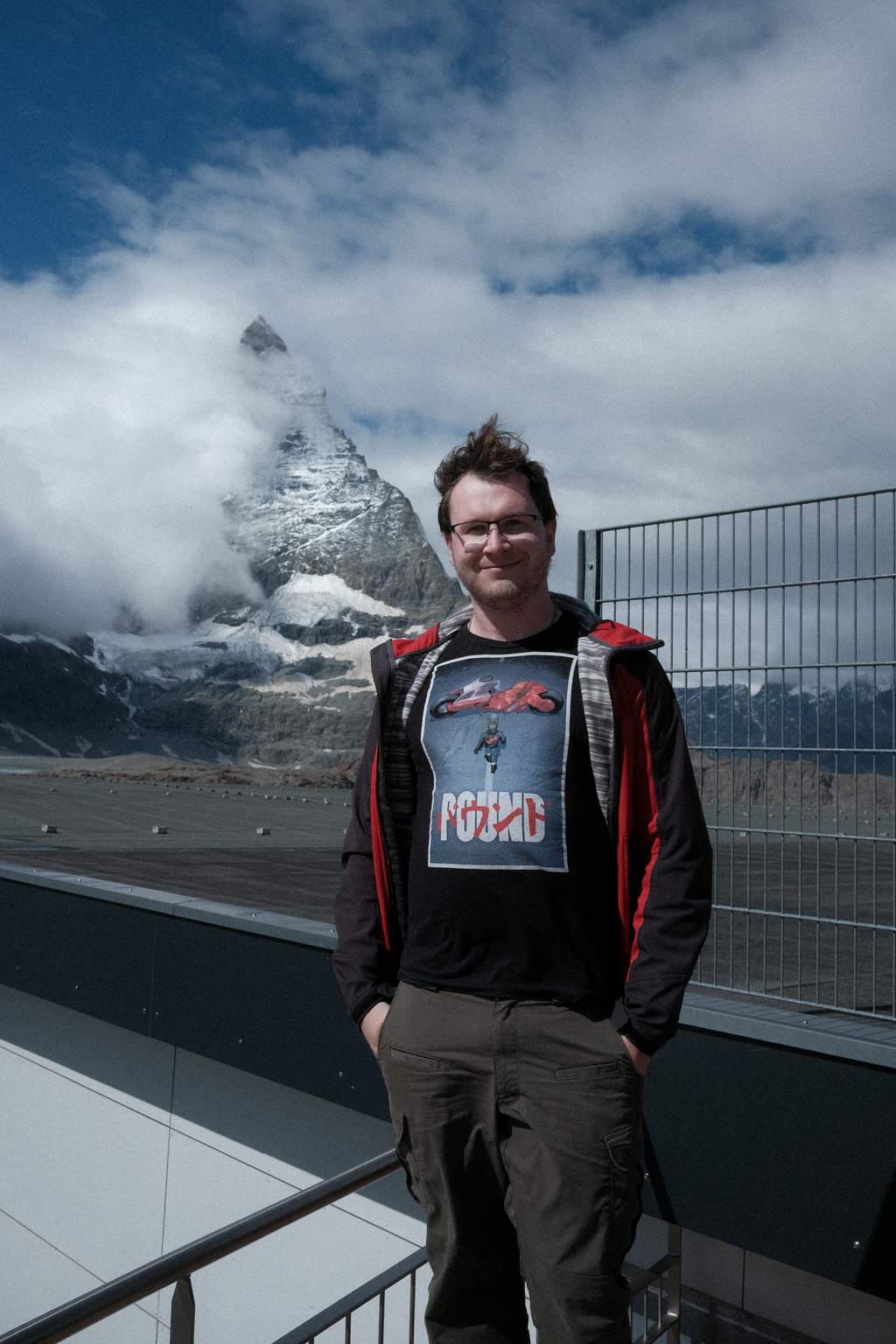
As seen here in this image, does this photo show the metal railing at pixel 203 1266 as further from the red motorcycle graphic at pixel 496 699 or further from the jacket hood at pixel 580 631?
the jacket hood at pixel 580 631

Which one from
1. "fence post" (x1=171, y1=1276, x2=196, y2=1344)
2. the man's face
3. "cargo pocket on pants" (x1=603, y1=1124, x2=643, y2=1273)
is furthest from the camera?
"fence post" (x1=171, y1=1276, x2=196, y2=1344)

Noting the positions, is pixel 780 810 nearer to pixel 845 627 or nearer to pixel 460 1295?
pixel 845 627

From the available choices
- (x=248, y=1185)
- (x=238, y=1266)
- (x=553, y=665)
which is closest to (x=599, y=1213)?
(x=553, y=665)

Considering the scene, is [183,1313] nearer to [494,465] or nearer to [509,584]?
[509,584]

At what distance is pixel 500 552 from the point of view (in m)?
2.10

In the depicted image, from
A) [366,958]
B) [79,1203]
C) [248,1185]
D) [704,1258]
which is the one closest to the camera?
[366,958]

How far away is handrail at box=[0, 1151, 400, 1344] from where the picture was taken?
1795mm

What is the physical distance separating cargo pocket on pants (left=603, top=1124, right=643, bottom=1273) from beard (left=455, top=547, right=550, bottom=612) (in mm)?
1027

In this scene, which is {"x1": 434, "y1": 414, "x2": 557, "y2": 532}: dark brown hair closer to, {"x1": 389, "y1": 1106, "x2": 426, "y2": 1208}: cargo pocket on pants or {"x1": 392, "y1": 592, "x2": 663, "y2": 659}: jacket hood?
{"x1": 392, "y1": 592, "x2": 663, "y2": 659}: jacket hood

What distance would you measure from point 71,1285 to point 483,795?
609 centimetres

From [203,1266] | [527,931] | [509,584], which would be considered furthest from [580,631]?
[203,1266]

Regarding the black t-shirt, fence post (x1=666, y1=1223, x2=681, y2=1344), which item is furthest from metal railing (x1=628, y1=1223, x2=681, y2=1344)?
the black t-shirt

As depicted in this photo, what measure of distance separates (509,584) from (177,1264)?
1.51 m

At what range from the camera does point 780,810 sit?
12.1 feet
